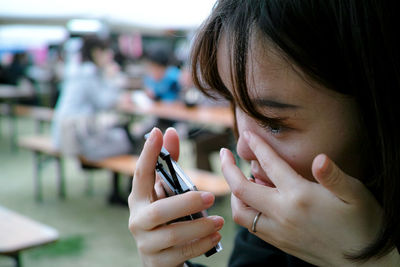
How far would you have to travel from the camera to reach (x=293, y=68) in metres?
0.80

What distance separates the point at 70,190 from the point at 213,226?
477cm

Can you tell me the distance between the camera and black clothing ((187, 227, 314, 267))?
1.07 m

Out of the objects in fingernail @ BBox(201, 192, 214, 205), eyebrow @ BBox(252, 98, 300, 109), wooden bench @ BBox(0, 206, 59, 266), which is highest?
eyebrow @ BBox(252, 98, 300, 109)

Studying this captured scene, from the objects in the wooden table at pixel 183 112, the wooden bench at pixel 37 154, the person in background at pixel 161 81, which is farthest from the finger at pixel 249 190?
the person in background at pixel 161 81

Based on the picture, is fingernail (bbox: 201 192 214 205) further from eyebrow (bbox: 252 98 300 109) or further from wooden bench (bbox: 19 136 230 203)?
wooden bench (bbox: 19 136 230 203)

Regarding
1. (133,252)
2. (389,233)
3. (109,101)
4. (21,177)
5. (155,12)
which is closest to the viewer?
(389,233)

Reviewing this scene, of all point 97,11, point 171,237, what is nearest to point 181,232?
point 171,237

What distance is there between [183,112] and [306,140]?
452 centimetres

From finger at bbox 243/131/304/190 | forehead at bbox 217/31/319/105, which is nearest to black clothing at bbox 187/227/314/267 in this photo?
finger at bbox 243/131/304/190

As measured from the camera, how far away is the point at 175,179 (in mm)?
881

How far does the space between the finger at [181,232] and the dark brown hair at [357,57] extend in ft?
0.77

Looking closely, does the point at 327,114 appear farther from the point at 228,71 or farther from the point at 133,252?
the point at 133,252

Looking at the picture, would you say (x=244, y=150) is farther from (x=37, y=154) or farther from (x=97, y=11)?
(x=97, y=11)

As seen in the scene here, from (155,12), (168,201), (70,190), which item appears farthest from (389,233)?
(155,12)
